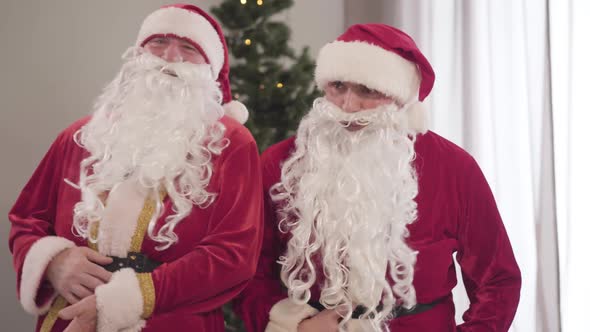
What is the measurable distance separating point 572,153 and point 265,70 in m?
1.63

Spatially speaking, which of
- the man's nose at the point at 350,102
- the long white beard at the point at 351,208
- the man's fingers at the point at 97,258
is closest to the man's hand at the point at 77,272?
the man's fingers at the point at 97,258

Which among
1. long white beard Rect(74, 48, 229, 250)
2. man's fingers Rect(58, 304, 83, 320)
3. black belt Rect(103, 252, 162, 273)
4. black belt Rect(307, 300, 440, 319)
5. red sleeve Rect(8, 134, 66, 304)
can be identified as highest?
long white beard Rect(74, 48, 229, 250)

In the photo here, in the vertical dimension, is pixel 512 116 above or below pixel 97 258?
above

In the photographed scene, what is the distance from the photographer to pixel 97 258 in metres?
2.17

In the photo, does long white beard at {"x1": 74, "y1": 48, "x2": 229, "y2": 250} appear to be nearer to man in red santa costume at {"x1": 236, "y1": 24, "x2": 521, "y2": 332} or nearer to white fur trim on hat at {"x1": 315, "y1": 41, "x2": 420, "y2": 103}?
man in red santa costume at {"x1": 236, "y1": 24, "x2": 521, "y2": 332}

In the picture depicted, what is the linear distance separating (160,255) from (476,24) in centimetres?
218

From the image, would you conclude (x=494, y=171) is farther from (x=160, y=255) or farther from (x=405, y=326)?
(x=160, y=255)

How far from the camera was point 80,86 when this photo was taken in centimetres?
356

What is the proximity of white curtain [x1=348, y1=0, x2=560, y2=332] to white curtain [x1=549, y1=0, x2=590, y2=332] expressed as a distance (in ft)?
0.19

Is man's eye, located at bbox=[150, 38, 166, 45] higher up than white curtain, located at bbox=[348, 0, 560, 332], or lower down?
higher up

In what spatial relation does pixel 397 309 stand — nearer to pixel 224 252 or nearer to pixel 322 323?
pixel 322 323

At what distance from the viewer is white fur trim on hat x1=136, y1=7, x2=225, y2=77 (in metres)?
2.47

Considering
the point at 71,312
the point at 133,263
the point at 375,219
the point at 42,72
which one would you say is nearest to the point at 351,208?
the point at 375,219

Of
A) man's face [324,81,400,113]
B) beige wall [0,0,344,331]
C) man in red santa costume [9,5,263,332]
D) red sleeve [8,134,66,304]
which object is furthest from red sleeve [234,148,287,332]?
beige wall [0,0,344,331]
